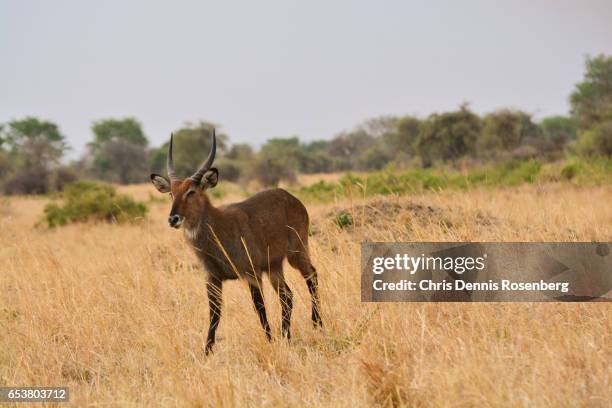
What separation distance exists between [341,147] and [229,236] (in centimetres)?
6404

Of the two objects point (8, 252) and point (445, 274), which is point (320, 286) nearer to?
point (445, 274)

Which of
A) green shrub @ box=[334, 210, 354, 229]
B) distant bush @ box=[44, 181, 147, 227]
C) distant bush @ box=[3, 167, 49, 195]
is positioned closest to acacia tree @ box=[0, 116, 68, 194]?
distant bush @ box=[3, 167, 49, 195]

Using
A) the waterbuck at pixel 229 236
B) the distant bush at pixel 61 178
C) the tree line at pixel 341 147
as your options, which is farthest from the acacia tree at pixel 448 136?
the waterbuck at pixel 229 236

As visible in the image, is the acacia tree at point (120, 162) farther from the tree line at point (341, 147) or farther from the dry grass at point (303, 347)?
the dry grass at point (303, 347)

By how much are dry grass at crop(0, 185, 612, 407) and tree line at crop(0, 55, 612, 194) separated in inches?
499

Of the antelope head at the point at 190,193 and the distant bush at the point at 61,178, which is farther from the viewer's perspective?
the distant bush at the point at 61,178

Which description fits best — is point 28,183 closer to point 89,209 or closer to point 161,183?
point 89,209

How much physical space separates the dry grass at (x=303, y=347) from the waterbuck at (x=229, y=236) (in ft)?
0.66

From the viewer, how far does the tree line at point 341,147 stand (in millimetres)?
32406

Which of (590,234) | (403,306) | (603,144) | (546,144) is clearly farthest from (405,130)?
(403,306)

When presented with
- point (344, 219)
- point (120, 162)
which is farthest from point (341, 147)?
point (344, 219)

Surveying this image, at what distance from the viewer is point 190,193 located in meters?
4.53

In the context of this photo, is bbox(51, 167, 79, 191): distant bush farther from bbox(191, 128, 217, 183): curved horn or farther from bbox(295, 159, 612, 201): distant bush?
bbox(191, 128, 217, 183): curved horn

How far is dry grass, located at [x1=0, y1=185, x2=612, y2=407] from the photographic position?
10.4 feet
